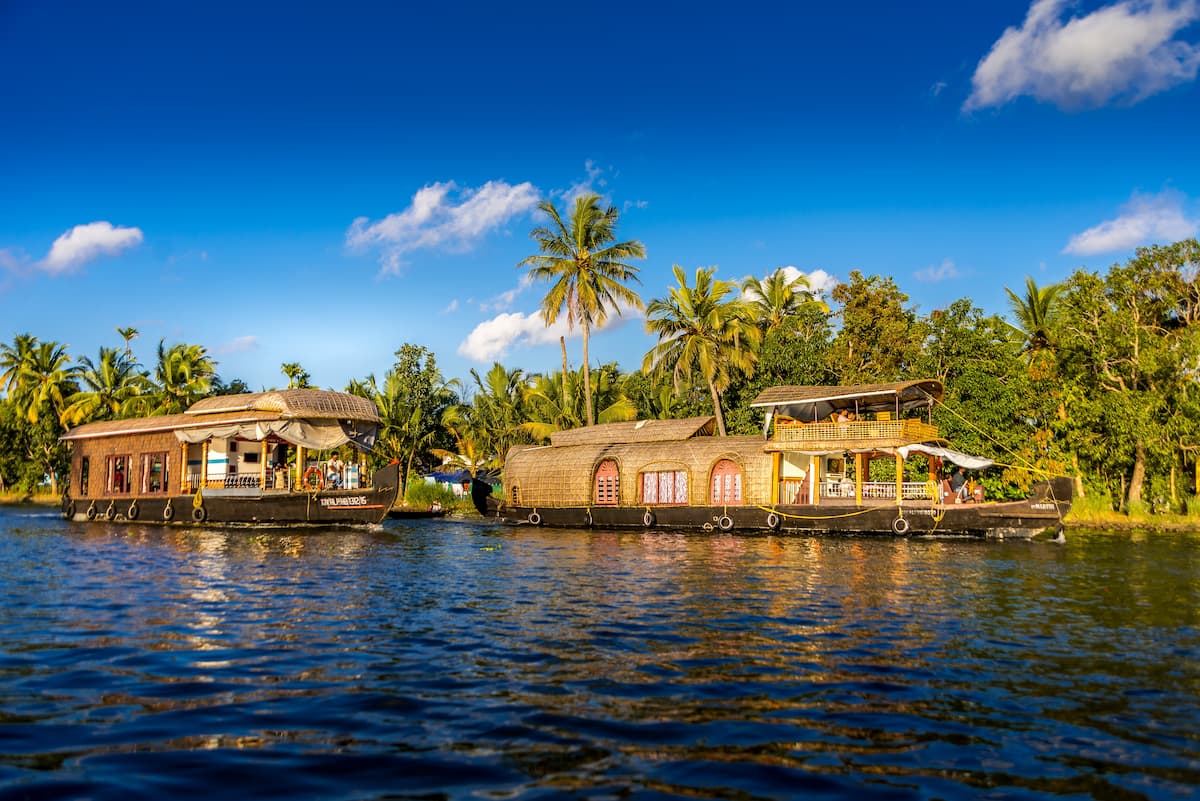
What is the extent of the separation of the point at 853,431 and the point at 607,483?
32.4 ft

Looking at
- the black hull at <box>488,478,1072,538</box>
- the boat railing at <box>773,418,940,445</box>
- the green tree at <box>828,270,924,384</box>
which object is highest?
the green tree at <box>828,270,924,384</box>

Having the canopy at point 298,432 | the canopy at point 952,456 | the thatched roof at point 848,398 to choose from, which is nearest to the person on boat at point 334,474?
the canopy at point 298,432

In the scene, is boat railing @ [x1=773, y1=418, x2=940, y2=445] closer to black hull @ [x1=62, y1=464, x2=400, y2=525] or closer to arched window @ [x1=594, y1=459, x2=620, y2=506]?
arched window @ [x1=594, y1=459, x2=620, y2=506]

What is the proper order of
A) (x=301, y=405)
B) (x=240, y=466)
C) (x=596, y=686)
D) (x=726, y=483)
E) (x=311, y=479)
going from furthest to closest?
(x=240, y=466)
(x=311, y=479)
(x=726, y=483)
(x=301, y=405)
(x=596, y=686)

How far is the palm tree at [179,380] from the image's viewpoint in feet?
162

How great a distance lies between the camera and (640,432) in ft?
108

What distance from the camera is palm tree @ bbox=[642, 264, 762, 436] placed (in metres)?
39.1

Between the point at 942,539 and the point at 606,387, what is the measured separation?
76.8 feet

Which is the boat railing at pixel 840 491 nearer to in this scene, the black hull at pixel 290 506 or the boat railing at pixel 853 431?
the boat railing at pixel 853 431

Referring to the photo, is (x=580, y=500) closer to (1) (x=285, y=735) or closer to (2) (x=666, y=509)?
(2) (x=666, y=509)

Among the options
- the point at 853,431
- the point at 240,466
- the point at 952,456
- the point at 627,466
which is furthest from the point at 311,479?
the point at 952,456

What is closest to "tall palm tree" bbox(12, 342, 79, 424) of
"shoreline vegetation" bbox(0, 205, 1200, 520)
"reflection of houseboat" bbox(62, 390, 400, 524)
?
"shoreline vegetation" bbox(0, 205, 1200, 520)

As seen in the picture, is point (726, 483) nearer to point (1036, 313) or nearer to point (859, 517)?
point (859, 517)

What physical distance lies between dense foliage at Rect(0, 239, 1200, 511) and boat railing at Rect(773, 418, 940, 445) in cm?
310
